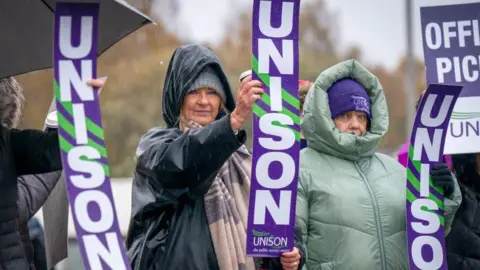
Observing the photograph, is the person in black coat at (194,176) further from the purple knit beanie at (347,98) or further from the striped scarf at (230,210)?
the purple knit beanie at (347,98)

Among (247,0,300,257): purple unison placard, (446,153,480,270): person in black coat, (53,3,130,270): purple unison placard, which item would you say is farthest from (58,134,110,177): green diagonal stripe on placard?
(446,153,480,270): person in black coat

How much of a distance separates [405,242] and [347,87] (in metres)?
0.79

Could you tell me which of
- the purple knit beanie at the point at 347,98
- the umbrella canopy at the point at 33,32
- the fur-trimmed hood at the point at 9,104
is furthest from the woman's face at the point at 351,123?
the fur-trimmed hood at the point at 9,104

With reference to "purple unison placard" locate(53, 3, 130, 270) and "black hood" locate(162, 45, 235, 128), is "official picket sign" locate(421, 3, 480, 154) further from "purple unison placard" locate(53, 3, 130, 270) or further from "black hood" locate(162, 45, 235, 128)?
"purple unison placard" locate(53, 3, 130, 270)

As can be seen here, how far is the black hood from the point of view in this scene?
5035 mm

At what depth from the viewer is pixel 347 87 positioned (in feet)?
17.9

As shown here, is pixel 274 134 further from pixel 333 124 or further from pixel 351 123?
pixel 351 123

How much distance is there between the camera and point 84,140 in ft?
13.7

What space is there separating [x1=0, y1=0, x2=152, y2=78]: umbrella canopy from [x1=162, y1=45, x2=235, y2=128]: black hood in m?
0.55

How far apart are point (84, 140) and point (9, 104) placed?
39.9 inches

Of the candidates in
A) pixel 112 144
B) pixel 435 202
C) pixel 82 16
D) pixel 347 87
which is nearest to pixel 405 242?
pixel 435 202

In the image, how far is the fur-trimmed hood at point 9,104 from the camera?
16.5 feet

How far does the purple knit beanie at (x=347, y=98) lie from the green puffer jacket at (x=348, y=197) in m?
0.04

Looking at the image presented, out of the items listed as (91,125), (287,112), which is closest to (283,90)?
(287,112)
